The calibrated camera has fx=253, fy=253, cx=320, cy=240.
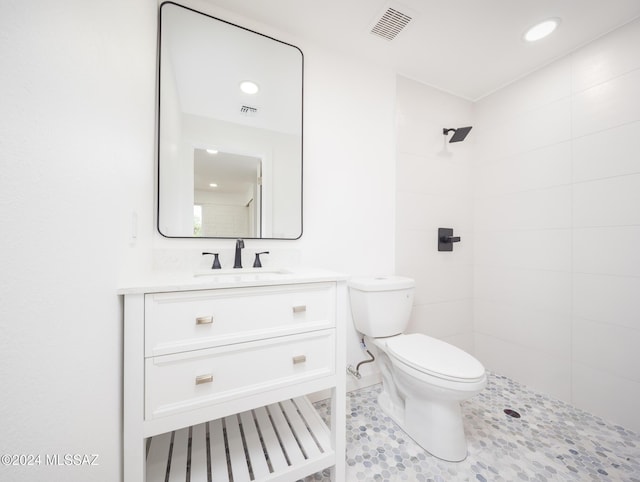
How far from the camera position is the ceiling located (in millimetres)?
1331

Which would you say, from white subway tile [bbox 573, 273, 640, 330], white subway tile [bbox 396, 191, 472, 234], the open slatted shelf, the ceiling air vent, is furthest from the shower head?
the open slatted shelf

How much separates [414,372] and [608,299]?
49.5 inches

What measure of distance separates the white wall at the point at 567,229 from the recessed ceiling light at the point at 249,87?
72.5 inches

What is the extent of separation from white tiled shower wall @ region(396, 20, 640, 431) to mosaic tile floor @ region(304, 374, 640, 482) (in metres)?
0.22

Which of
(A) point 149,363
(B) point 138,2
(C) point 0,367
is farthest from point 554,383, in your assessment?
(B) point 138,2

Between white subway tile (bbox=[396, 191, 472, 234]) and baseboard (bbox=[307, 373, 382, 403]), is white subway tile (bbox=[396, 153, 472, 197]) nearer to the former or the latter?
white subway tile (bbox=[396, 191, 472, 234])

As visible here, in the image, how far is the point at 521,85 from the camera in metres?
1.86

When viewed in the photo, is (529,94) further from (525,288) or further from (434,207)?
(525,288)

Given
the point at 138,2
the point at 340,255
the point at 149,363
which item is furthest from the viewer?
the point at 340,255

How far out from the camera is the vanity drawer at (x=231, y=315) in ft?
2.58

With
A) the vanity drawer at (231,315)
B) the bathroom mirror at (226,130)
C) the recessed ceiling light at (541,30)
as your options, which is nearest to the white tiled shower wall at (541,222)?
the recessed ceiling light at (541,30)

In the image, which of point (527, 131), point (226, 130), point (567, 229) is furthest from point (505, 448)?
point (226, 130)

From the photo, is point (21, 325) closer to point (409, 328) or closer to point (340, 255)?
point (340, 255)

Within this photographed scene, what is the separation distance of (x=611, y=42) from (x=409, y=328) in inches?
82.4
